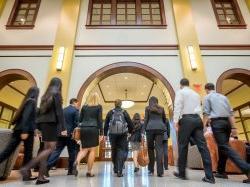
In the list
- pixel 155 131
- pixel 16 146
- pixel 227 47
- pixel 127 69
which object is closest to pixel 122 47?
pixel 127 69

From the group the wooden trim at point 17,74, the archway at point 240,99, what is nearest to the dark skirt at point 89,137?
the wooden trim at point 17,74

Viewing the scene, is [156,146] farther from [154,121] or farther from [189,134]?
[189,134]

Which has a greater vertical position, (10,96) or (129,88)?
(129,88)

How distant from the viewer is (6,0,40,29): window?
7.70 m

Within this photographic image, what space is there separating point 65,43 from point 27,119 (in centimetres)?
469

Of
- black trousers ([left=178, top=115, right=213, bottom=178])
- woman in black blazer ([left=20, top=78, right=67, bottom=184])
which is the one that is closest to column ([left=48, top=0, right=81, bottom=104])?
woman in black blazer ([left=20, top=78, right=67, bottom=184])

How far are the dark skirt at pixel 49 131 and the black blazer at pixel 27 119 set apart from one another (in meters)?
0.24

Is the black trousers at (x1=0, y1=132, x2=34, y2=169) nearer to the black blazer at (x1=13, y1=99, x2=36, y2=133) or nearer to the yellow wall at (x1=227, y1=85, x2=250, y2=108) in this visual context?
the black blazer at (x1=13, y1=99, x2=36, y2=133)

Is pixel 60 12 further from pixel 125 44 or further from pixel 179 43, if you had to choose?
pixel 179 43

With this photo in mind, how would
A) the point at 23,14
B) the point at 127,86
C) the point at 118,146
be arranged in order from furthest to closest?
the point at 127,86
the point at 23,14
the point at 118,146

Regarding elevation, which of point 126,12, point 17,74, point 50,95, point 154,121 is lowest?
point 154,121

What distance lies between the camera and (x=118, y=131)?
3.81 m

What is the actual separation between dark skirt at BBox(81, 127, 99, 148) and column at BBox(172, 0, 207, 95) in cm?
401

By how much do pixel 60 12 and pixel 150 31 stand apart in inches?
126
